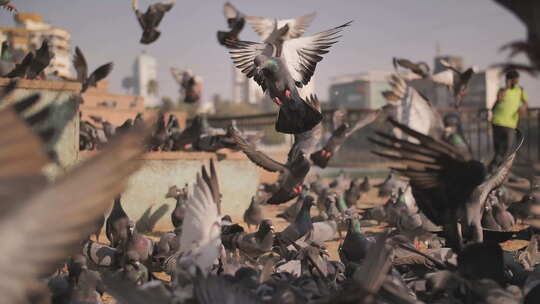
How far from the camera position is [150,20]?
1091cm

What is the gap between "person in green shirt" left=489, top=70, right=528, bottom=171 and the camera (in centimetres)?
1017

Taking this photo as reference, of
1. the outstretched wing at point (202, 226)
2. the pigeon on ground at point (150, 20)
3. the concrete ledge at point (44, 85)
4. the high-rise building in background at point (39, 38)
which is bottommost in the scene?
the outstretched wing at point (202, 226)

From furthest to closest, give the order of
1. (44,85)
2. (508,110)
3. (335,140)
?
1. (508,110)
2. (335,140)
3. (44,85)

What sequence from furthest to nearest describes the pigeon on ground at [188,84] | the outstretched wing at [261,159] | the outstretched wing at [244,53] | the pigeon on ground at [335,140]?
1. the pigeon on ground at [188,84]
2. the pigeon on ground at [335,140]
3. the outstretched wing at [261,159]
4. the outstretched wing at [244,53]

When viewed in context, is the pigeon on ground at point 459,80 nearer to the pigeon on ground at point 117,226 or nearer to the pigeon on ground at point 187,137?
the pigeon on ground at point 187,137

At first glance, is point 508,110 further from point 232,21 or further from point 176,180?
point 176,180

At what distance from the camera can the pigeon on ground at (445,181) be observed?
3.08m

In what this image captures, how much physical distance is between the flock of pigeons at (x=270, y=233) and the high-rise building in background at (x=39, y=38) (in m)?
19.4

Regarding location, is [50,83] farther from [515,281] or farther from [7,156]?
[515,281]

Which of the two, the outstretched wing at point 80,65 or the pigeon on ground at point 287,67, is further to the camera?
Result: the outstretched wing at point 80,65

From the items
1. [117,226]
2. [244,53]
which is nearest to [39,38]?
[117,226]

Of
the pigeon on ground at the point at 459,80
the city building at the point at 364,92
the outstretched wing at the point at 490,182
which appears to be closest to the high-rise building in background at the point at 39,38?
the pigeon on ground at the point at 459,80

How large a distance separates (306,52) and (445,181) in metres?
2.91

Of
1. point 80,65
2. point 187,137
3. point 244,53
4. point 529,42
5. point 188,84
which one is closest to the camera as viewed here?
point 529,42
